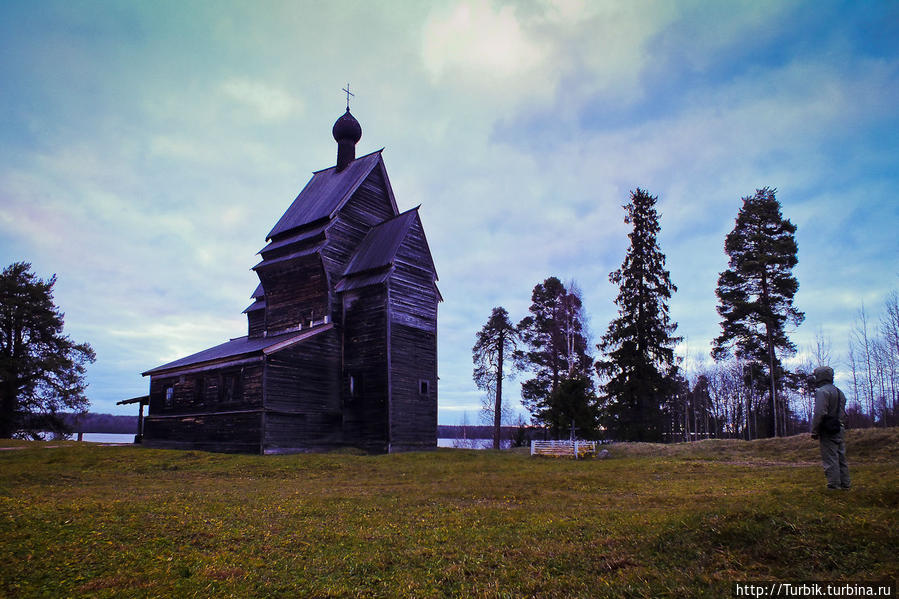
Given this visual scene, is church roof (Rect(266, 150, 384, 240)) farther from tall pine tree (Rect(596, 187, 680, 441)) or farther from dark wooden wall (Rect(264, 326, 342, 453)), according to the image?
tall pine tree (Rect(596, 187, 680, 441))

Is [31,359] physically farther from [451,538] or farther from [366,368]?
[451,538]

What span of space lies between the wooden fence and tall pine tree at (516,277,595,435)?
17985 mm

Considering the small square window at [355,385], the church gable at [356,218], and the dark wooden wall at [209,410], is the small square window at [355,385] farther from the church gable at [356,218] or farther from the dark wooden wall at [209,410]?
the church gable at [356,218]

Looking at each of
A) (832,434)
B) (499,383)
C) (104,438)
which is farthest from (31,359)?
(104,438)

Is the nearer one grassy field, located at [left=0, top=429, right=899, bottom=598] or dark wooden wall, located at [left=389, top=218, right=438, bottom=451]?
grassy field, located at [left=0, top=429, right=899, bottom=598]

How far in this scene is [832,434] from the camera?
33.0 feet

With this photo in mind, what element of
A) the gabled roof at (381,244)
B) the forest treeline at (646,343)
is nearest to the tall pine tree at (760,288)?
the forest treeline at (646,343)

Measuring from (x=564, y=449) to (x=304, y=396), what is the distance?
14.6m

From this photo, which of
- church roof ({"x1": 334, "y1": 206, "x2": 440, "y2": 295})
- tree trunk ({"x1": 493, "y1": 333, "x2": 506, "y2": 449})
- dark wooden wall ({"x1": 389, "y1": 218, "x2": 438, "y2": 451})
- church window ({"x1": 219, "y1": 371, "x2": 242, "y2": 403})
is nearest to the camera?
church window ({"x1": 219, "y1": 371, "x2": 242, "y2": 403})

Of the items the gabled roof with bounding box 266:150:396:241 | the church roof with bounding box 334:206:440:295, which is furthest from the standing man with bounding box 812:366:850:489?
the gabled roof with bounding box 266:150:396:241

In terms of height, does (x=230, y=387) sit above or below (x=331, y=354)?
below

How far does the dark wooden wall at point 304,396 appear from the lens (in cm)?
2873

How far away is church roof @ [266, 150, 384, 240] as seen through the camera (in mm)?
35581

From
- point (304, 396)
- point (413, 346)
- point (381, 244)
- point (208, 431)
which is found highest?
point (381, 244)
